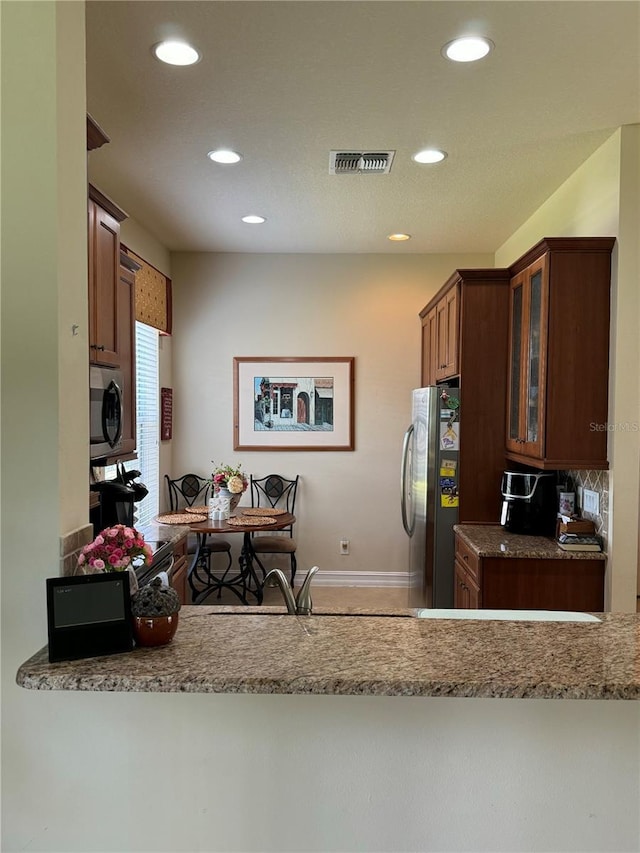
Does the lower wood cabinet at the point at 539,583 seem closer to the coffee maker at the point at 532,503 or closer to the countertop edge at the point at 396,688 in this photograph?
the coffee maker at the point at 532,503

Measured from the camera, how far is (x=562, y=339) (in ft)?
9.48

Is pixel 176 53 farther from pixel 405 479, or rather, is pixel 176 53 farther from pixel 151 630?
pixel 405 479

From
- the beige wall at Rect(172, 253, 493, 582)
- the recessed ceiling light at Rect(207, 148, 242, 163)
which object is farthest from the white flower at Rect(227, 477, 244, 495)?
the recessed ceiling light at Rect(207, 148, 242, 163)

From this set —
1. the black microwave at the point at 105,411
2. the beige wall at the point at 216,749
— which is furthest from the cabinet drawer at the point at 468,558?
the black microwave at the point at 105,411

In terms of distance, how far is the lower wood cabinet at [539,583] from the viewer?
2.89 meters

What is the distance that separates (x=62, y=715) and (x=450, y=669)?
876 millimetres

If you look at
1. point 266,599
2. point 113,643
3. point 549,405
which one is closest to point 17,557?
point 113,643

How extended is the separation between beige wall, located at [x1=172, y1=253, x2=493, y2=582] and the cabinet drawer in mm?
1599

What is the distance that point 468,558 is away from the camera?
329 centimetres

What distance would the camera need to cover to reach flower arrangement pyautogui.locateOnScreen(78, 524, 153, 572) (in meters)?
1.37

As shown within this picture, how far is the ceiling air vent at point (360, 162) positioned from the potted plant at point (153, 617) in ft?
8.01

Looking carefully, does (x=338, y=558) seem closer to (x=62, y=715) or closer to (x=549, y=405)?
(x=549, y=405)

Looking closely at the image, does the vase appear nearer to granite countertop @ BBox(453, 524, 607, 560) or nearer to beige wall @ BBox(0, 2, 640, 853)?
granite countertop @ BBox(453, 524, 607, 560)

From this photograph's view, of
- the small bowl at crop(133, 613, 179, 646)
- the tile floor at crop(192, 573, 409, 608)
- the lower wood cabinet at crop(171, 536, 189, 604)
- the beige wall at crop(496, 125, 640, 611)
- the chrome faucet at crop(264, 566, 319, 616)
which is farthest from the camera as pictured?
the tile floor at crop(192, 573, 409, 608)
